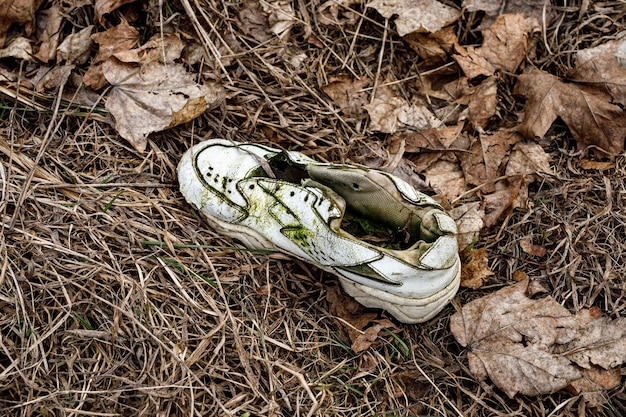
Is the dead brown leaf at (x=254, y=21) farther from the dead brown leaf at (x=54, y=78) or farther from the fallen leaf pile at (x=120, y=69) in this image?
the dead brown leaf at (x=54, y=78)

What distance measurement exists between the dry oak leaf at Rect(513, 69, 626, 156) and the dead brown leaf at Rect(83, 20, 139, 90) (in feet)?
5.31

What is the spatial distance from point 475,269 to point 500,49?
0.99 m

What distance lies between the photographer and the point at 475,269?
7.62 ft

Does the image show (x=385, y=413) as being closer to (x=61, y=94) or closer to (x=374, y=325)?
(x=374, y=325)

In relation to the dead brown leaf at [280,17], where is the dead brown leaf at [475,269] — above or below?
below

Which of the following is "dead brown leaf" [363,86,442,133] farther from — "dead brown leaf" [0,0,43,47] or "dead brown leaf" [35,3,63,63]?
"dead brown leaf" [0,0,43,47]

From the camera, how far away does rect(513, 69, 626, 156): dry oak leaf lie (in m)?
2.49

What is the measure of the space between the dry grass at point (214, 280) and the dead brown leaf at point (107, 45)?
16 centimetres

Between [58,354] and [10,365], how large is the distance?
138mm

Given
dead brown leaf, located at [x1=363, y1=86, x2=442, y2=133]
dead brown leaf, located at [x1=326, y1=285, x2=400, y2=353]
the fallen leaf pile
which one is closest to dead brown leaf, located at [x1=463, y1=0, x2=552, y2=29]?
dead brown leaf, located at [x1=363, y1=86, x2=442, y2=133]

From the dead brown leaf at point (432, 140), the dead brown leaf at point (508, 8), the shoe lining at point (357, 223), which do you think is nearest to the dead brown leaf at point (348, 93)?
the dead brown leaf at point (432, 140)

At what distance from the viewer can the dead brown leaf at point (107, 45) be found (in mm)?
2439

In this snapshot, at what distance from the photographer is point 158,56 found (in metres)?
2.50

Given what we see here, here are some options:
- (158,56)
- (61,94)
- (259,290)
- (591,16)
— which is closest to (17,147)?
(61,94)
